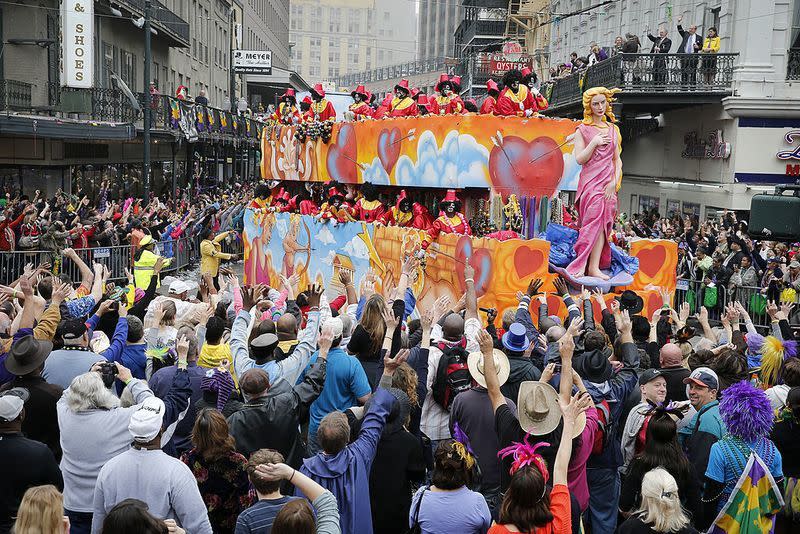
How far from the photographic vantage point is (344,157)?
57.9 ft

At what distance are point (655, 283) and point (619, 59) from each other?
12322mm

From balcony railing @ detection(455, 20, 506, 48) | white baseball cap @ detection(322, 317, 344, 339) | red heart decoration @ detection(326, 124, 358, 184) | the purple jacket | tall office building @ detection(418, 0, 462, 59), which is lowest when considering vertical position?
the purple jacket

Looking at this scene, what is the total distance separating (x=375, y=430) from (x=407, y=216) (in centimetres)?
1024

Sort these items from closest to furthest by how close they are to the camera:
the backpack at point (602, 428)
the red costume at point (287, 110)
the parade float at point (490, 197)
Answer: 1. the backpack at point (602, 428)
2. the parade float at point (490, 197)
3. the red costume at point (287, 110)

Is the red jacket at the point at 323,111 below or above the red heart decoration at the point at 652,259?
above

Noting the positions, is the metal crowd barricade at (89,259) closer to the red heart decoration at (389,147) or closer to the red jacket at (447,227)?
the red heart decoration at (389,147)

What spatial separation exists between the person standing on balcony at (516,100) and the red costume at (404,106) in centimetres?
187

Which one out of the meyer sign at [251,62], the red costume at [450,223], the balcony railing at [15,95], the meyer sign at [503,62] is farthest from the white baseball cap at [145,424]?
the meyer sign at [251,62]

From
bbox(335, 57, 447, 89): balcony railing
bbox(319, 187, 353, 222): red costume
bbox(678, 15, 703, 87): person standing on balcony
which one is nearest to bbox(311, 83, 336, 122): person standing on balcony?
bbox(319, 187, 353, 222): red costume

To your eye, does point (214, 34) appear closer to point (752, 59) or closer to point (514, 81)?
point (752, 59)

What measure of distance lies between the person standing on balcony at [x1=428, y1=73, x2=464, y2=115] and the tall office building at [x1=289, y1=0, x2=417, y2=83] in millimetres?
152141

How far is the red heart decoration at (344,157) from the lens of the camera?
1730 cm

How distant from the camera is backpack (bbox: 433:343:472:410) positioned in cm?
658

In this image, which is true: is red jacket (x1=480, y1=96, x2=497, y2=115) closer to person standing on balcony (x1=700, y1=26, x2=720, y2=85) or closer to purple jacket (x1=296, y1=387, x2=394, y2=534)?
purple jacket (x1=296, y1=387, x2=394, y2=534)
